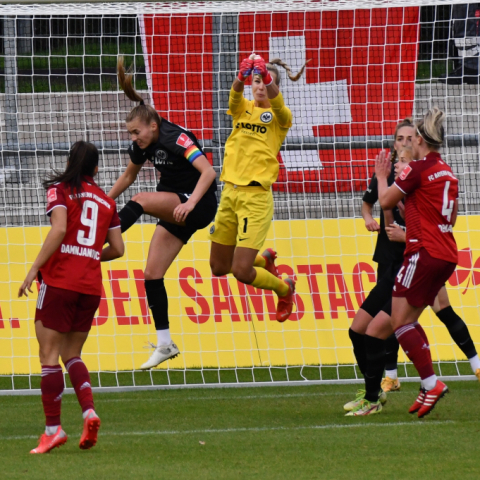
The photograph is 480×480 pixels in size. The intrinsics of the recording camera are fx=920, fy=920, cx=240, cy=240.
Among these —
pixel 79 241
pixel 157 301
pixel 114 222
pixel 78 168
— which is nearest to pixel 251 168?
pixel 157 301

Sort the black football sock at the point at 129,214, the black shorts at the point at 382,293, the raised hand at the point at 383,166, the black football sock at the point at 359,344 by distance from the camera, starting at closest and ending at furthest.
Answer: the raised hand at the point at 383,166 < the black shorts at the point at 382,293 < the black football sock at the point at 359,344 < the black football sock at the point at 129,214

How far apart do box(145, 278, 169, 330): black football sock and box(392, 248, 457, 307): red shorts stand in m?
2.33

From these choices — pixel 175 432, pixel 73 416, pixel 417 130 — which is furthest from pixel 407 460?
pixel 73 416

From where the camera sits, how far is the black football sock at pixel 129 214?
23.3ft

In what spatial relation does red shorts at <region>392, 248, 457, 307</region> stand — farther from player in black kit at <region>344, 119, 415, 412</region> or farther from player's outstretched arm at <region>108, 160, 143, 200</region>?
player's outstretched arm at <region>108, 160, 143, 200</region>

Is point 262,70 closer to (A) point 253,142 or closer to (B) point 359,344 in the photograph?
(A) point 253,142

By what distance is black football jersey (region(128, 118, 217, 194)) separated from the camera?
23.7 feet

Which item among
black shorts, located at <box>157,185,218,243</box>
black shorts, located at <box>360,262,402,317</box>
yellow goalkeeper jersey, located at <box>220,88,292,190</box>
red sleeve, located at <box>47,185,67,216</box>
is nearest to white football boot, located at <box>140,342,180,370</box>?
black shorts, located at <box>157,185,218,243</box>

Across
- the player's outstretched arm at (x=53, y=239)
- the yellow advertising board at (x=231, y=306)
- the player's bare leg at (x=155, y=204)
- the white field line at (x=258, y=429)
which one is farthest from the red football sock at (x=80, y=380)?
the yellow advertising board at (x=231, y=306)

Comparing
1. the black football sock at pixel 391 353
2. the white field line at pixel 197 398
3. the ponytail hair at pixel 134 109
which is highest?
the ponytail hair at pixel 134 109

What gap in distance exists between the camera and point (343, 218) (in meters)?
8.98

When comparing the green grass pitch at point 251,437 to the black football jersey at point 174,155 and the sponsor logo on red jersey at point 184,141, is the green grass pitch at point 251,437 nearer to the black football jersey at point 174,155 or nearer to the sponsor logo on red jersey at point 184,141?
the black football jersey at point 174,155

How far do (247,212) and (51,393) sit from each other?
2.75m

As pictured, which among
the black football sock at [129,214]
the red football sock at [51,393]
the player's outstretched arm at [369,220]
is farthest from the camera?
the black football sock at [129,214]
